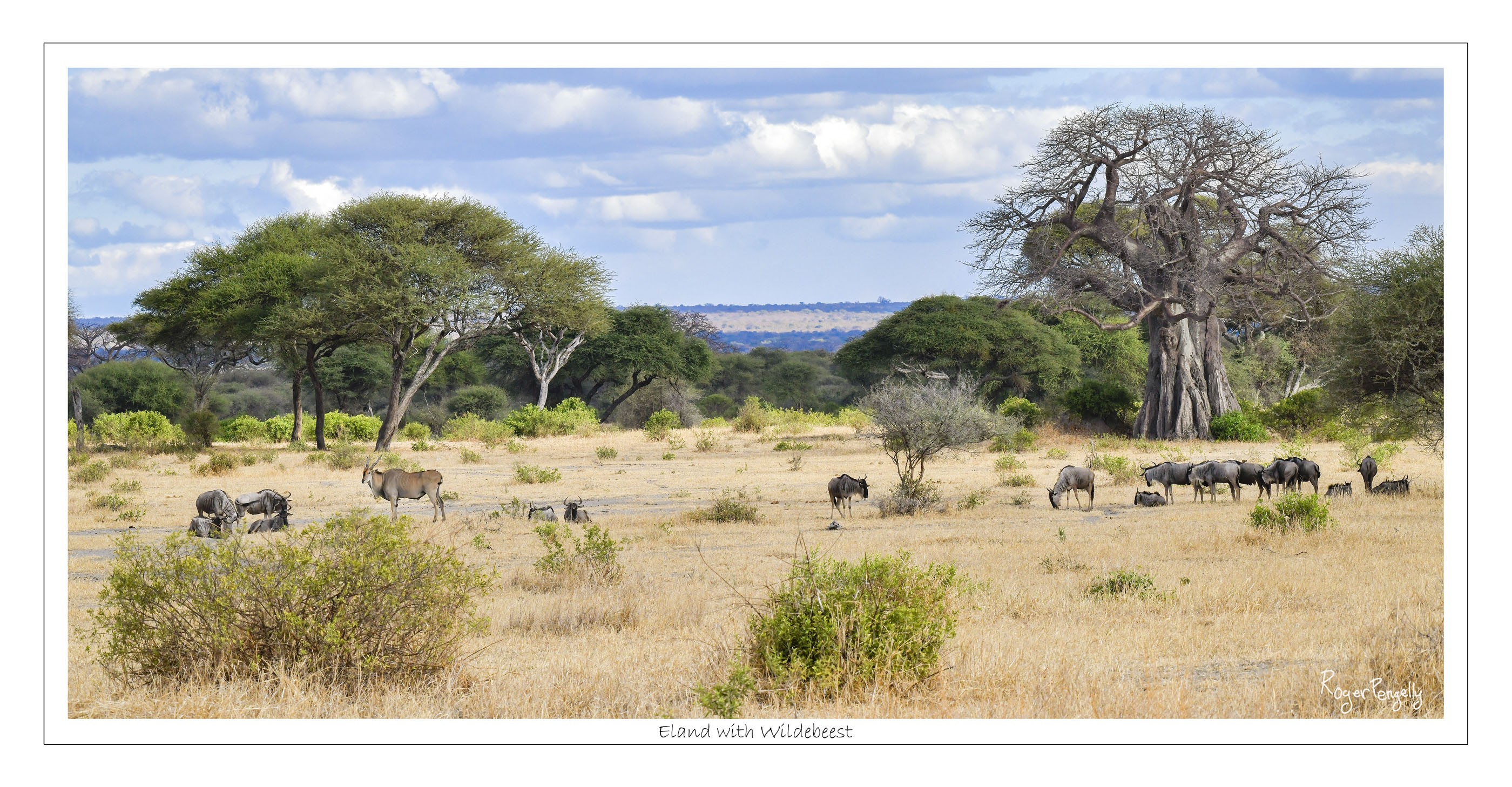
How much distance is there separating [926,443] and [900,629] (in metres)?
11.2

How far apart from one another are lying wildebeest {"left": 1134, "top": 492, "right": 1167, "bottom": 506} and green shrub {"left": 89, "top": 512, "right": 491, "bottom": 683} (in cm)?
1211

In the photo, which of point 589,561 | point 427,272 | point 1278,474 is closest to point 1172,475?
point 1278,474

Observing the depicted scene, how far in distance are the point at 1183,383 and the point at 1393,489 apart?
16939 mm

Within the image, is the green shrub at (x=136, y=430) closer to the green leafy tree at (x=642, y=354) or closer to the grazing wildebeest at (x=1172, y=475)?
the green leafy tree at (x=642, y=354)

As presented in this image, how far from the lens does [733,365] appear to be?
64.4m

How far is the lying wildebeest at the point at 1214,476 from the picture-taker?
1564 centimetres

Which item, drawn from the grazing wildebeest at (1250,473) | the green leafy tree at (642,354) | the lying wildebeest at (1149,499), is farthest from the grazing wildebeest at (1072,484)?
the green leafy tree at (642,354)

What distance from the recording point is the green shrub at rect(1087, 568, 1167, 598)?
8.47m

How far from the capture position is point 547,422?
37.2 metres

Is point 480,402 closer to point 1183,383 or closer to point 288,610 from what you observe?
point 1183,383

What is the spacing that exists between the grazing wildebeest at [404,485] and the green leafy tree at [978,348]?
99.8 ft

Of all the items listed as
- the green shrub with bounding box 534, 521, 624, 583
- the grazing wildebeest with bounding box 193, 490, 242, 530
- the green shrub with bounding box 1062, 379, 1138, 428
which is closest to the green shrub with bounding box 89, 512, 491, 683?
the green shrub with bounding box 534, 521, 624, 583

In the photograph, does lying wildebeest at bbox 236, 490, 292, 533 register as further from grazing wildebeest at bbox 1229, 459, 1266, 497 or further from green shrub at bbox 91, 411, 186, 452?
green shrub at bbox 91, 411, 186, 452
